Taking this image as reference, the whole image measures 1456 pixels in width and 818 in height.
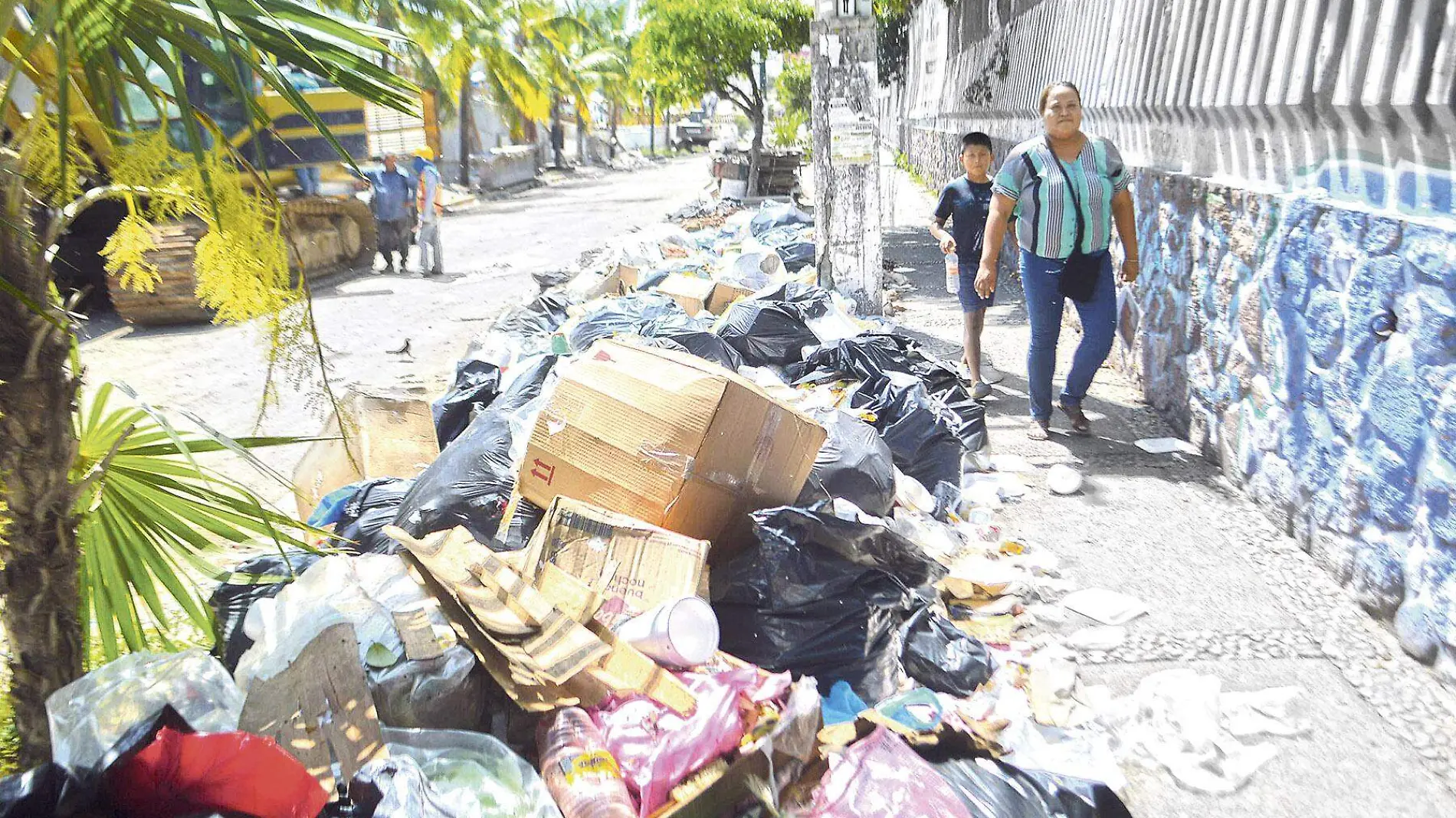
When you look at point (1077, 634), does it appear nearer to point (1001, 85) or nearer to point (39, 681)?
point (39, 681)

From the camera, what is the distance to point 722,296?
706cm

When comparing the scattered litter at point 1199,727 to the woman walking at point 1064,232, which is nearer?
the scattered litter at point 1199,727

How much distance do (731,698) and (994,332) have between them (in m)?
5.74

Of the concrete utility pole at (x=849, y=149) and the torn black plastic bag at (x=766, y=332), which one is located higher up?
the concrete utility pole at (x=849, y=149)

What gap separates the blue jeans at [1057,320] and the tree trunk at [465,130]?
81.4 feet

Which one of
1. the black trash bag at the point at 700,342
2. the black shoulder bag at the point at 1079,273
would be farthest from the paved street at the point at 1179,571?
the black trash bag at the point at 700,342

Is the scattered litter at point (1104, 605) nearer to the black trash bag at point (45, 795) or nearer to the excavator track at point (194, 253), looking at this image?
the black trash bag at point (45, 795)

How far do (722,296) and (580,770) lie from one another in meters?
5.04

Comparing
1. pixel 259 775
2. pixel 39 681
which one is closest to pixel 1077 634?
pixel 259 775

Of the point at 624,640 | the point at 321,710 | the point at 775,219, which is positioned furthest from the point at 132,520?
the point at 775,219

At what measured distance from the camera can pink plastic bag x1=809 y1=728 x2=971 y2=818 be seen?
225 cm

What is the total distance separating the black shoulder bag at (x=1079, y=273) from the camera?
4952 mm

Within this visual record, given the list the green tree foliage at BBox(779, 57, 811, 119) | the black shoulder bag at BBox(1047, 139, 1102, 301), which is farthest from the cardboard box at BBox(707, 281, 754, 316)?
the green tree foliage at BBox(779, 57, 811, 119)

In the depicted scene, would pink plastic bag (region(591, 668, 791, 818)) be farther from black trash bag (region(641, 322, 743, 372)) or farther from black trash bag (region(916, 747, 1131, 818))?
black trash bag (region(641, 322, 743, 372))
